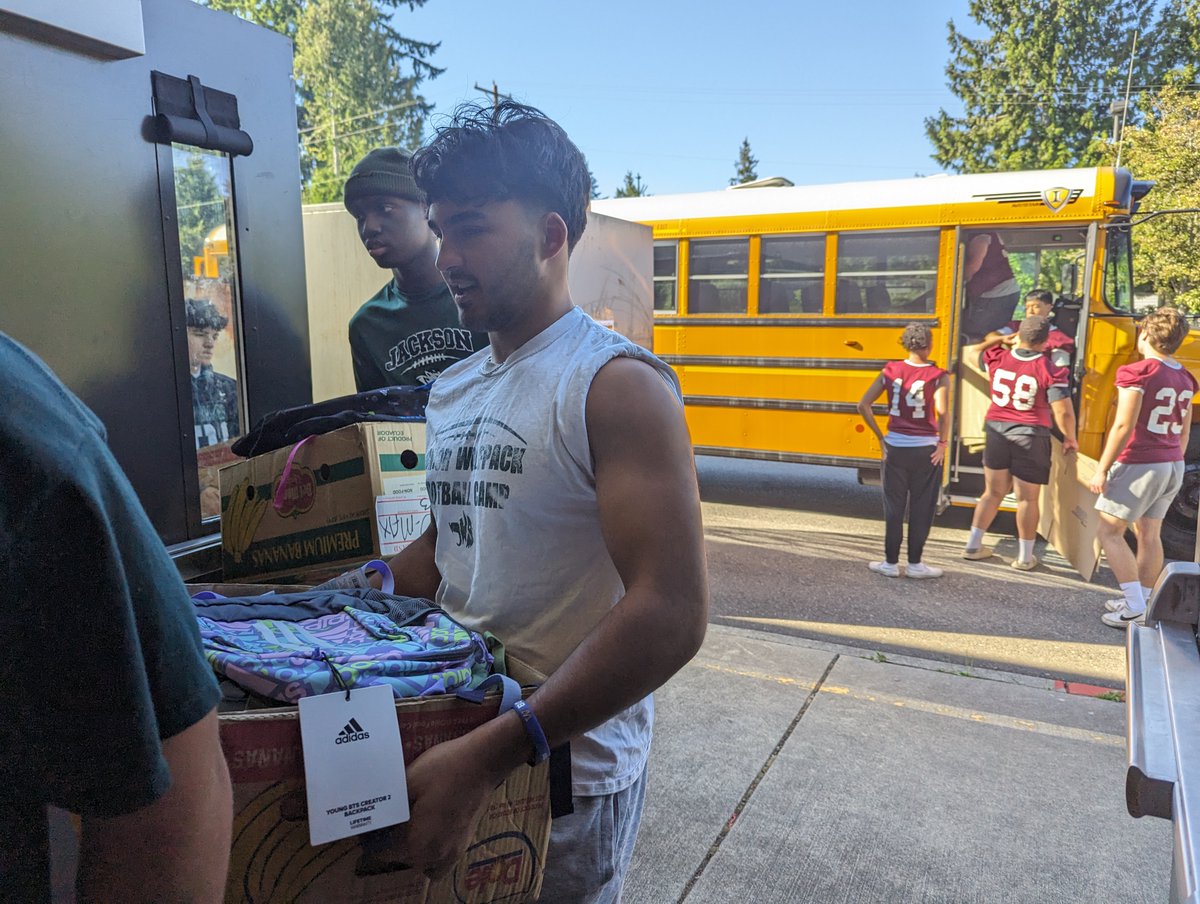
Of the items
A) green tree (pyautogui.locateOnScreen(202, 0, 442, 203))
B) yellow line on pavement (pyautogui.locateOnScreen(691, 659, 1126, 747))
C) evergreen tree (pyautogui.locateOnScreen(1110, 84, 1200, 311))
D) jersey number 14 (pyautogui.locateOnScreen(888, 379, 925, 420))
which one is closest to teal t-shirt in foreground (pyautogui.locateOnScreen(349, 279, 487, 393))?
yellow line on pavement (pyautogui.locateOnScreen(691, 659, 1126, 747))

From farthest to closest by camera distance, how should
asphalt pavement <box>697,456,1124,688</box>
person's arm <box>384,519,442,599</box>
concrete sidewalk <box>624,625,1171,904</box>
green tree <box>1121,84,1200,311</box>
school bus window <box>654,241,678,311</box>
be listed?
green tree <box>1121,84,1200,311</box> < school bus window <box>654,241,678,311</box> < asphalt pavement <box>697,456,1124,688</box> < concrete sidewalk <box>624,625,1171,904</box> < person's arm <box>384,519,442,599</box>

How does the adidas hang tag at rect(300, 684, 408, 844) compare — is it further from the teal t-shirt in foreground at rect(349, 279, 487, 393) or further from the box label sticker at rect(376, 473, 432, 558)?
the teal t-shirt in foreground at rect(349, 279, 487, 393)

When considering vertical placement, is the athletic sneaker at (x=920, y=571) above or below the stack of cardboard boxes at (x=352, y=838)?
below

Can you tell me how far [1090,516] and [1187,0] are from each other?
3224 cm

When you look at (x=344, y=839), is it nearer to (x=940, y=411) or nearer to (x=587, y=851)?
(x=587, y=851)

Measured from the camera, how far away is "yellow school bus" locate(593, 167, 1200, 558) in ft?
23.0

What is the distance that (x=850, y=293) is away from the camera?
26.2 feet

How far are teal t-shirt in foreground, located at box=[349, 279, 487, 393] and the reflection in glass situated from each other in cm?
55

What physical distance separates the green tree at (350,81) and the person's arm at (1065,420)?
27.6 meters

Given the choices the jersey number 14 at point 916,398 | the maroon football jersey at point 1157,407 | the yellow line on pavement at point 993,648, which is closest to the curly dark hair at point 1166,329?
the maroon football jersey at point 1157,407

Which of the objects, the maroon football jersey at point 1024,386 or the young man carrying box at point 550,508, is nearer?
the young man carrying box at point 550,508

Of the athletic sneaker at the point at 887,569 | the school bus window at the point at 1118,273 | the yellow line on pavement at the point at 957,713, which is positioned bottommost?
the athletic sneaker at the point at 887,569

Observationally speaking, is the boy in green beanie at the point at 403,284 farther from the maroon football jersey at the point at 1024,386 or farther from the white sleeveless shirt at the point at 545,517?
the maroon football jersey at the point at 1024,386

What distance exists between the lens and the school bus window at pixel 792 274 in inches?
320
